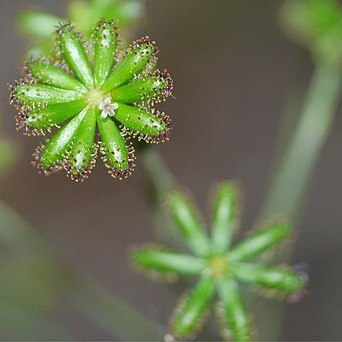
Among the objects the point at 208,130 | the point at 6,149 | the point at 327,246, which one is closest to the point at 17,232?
the point at 6,149

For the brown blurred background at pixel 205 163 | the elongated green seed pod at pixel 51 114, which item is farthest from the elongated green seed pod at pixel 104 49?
the brown blurred background at pixel 205 163

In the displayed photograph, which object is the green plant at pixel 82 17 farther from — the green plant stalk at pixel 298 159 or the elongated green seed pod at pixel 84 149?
the green plant stalk at pixel 298 159

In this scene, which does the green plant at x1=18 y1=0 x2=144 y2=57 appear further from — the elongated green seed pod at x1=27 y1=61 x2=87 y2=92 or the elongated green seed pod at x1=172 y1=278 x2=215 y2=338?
the elongated green seed pod at x1=172 y1=278 x2=215 y2=338

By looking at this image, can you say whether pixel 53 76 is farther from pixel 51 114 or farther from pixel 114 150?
pixel 114 150

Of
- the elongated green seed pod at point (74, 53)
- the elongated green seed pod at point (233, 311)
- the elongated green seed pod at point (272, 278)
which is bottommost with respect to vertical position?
the elongated green seed pod at point (233, 311)

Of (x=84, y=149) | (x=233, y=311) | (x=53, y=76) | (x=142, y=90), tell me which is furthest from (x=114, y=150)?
(x=233, y=311)

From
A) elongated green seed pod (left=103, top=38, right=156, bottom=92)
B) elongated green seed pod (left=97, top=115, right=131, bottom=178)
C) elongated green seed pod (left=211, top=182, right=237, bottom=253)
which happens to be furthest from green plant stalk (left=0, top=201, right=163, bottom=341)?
elongated green seed pod (left=103, top=38, right=156, bottom=92)
